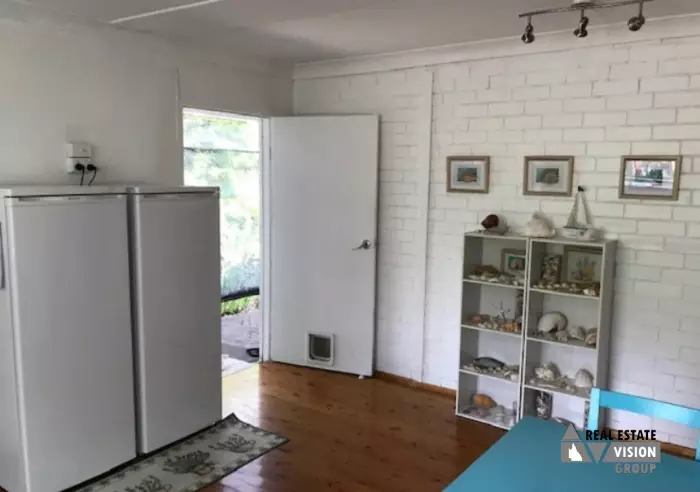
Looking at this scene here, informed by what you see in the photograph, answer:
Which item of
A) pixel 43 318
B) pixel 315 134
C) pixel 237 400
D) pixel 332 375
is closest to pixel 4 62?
pixel 43 318

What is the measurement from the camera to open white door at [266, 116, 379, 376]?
14.2 ft

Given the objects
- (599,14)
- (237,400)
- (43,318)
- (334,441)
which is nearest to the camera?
(43,318)

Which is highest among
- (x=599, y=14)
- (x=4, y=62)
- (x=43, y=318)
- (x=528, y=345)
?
(x=599, y=14)

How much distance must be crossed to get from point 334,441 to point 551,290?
1.53 meters

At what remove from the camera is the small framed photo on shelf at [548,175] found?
3539mm

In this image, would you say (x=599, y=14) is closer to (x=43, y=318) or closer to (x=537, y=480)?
(x=537, y=480)

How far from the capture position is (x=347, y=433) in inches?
138

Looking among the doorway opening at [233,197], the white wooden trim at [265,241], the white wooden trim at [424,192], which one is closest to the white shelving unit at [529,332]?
the white wooden trim at [424,192]

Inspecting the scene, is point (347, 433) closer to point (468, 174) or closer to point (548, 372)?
point (548, 372)

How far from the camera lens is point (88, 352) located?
9.18 ft

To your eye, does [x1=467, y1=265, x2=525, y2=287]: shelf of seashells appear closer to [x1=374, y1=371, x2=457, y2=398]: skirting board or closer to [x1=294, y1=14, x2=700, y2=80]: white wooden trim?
[x1=374, y1=371, x2=457, y2=398]: skirting board

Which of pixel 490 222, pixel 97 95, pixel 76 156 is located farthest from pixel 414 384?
pixel 97 95

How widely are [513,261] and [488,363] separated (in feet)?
2.23

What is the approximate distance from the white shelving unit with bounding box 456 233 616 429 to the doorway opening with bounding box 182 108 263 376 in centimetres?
225
